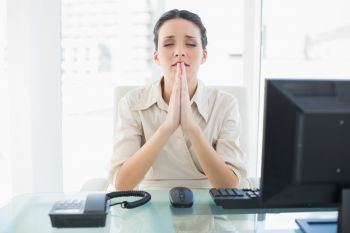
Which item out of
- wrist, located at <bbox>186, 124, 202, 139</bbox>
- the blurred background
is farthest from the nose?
the blurred background

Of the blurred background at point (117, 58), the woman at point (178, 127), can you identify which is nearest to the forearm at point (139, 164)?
the woman at point (178, 127)

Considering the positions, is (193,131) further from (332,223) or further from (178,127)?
(332,223)

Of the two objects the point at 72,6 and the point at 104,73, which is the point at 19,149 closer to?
the point at 104,73

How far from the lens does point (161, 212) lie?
3.32 feet

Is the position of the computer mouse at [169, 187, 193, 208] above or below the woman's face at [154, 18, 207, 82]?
below

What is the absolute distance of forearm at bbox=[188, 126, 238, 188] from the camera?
1.32 metres

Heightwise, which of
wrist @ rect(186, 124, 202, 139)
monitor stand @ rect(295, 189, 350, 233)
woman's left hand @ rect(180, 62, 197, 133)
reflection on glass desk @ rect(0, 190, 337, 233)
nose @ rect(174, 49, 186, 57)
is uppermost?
nose @ rect(174, 49, 186, 57)

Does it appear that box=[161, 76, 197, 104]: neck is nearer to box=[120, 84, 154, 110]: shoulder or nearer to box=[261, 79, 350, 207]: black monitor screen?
box=[120, 84, 154, 110]: shoulder

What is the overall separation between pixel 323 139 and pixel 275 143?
0.31 ft

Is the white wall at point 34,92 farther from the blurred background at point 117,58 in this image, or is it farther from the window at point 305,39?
the window at point 305,39

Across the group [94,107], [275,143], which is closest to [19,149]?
[94,107]

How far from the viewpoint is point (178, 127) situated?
1.42 m

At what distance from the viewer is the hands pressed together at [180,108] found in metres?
1.37

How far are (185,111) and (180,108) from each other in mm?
29
